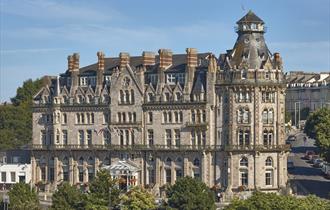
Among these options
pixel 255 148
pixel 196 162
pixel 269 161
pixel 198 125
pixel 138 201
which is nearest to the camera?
pixel 138 201

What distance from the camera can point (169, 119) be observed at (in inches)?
5866

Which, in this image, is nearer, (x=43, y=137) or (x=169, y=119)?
(x=169, y=119)

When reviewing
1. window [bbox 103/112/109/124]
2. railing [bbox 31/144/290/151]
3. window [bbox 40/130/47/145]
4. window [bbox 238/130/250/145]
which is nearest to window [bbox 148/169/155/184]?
railing [bbox 31/144/290/151]

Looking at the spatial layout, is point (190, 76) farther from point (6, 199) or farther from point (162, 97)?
point (6, 199)

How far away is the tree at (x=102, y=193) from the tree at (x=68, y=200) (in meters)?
1.26

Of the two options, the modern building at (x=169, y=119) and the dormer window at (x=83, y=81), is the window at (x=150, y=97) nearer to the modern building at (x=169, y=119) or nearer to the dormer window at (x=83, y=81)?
the modern building at (x=169, y=119)

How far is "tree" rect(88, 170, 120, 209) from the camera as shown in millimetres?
127812

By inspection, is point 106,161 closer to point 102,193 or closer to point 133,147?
point 133,147

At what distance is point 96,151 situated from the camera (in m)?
156

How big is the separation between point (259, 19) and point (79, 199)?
3508 centimetres

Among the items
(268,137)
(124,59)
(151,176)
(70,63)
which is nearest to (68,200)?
(151,176)

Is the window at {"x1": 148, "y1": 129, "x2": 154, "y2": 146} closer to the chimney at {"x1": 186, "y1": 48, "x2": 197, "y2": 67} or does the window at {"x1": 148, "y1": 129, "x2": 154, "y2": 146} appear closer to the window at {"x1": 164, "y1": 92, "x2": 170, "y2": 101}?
the window at {"x1": 164, "y1": 92, "x2": 170, "y2": 101}

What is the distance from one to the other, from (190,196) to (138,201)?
868cm

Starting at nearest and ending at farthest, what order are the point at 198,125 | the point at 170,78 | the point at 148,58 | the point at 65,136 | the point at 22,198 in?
the point at 22,198 → the point at 198,125 → the point at 170,78 → the point at 148,58 → the point at 65,136
